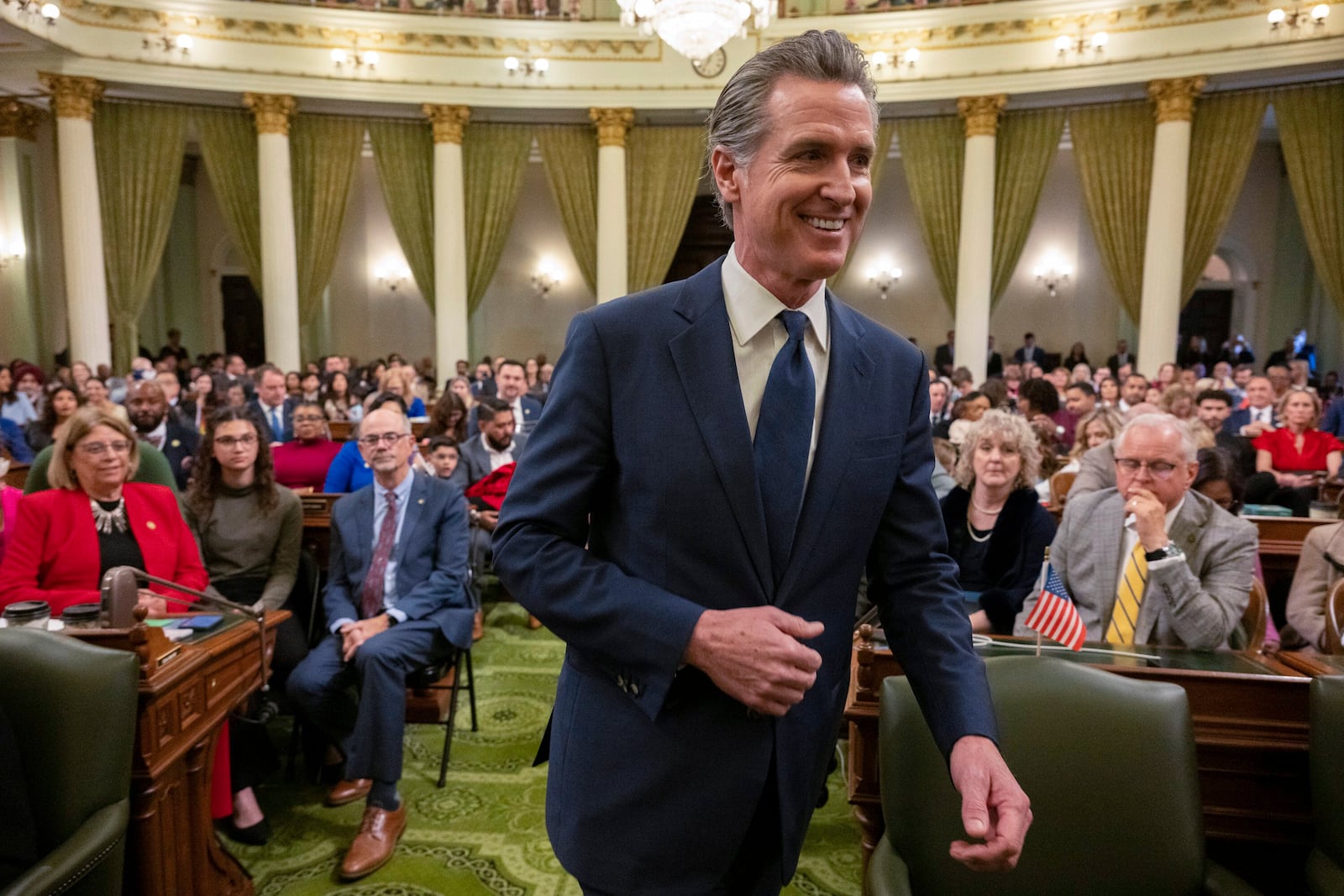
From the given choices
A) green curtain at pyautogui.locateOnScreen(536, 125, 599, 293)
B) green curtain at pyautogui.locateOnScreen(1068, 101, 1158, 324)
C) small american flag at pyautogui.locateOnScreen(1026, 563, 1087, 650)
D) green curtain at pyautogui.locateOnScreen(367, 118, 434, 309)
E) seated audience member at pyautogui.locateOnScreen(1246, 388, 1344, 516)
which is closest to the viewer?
small american flag at pyautogui.locateOnScreen(1026, 563, 1087, 650)

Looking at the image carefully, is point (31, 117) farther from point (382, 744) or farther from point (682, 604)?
point (682, 604)

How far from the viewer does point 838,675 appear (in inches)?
48.4

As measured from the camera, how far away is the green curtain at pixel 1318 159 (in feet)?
34.5

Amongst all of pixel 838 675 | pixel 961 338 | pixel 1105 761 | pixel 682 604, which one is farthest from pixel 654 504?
pixel 961 338

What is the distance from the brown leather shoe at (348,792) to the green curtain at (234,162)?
423 inches

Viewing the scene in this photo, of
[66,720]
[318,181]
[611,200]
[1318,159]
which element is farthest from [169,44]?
[1318,159]

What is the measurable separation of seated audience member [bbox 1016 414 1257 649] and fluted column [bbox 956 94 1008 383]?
9.55m

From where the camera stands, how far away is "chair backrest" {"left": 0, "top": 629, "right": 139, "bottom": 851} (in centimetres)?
186

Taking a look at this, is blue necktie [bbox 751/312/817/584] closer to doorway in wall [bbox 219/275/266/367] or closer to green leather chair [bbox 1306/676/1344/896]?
green leather chair [bbox 1306/676/1344/896]

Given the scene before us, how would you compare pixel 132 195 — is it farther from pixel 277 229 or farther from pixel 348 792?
pixel 348 792

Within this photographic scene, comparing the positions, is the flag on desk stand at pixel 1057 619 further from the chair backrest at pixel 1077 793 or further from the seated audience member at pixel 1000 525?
the seated audience member at pixel 1000 525

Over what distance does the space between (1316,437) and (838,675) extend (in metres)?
6.38

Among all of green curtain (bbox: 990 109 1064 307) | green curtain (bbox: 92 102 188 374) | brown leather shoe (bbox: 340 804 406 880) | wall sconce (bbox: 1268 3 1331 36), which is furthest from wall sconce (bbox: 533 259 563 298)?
brown leather shoe (bbox: 340 804 406 880)

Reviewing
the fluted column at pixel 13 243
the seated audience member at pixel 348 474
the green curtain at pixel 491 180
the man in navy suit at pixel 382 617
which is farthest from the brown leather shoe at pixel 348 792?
the fluted column at pixel 13 243
